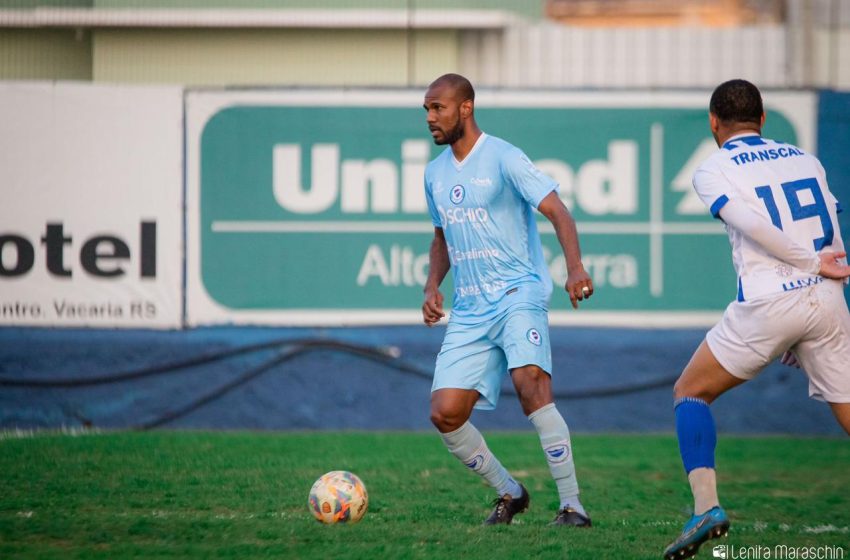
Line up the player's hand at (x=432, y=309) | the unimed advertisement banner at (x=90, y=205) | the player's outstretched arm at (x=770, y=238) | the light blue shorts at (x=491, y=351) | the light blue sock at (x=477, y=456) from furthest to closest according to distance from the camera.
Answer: the unimed advertisement banner at (x=90, y=205), the player's hand at (x=432, y=309), the light blue sock at (x=477, y=456), the light blue shorts at (x=491, y=351), the player's outstretched arm at (x=770, y=238)

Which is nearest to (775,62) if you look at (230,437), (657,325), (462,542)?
(657,325)

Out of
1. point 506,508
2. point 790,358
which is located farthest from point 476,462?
point 790,358

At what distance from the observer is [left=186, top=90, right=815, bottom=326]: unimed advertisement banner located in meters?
11.9

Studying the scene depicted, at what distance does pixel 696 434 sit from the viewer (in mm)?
6145

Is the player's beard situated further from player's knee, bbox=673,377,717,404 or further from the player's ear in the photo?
player's knee, bbox=673,377,717,404

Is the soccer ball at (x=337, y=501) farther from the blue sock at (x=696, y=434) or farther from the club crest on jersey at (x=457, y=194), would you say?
the blue sock at (x=696, y=434)

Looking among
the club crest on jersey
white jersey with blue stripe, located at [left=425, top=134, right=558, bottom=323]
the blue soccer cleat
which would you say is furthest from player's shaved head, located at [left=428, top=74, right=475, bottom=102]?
the blue soccer cleat

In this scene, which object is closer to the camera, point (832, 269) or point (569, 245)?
point (832, 269)

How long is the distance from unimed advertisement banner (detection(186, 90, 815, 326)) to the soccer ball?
4.98 meters

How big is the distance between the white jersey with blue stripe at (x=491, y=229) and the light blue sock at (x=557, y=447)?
22.6 inches

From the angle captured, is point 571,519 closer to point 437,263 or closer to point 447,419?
point 447,419

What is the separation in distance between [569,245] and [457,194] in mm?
705

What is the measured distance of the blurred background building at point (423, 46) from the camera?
15422mm

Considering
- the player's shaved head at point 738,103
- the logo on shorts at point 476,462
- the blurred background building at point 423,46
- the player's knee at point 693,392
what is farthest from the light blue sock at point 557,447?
the blurred background building at point 423,46
